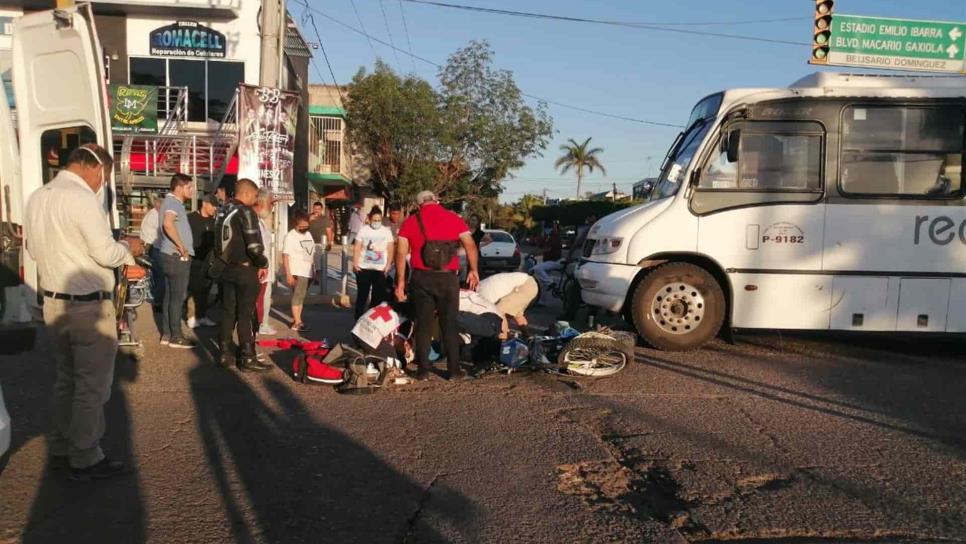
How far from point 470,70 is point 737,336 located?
25881 mm

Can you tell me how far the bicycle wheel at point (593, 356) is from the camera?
682 centimetres

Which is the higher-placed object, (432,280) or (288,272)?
(432,280)

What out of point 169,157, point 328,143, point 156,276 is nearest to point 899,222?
point 156,276

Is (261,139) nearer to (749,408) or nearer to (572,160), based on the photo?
(749,408)

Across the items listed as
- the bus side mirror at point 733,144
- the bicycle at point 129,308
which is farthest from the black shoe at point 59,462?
the bus side mirror at point 733,144

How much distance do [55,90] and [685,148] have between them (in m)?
6.43

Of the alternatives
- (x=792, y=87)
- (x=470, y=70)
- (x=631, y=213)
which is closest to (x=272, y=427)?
(x=631, y=213)

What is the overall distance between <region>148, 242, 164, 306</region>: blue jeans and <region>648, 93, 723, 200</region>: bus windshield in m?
5.53

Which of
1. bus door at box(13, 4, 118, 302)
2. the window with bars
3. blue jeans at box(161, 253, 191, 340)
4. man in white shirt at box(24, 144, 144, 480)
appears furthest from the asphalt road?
the window with bars

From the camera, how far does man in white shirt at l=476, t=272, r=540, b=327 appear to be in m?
7.73

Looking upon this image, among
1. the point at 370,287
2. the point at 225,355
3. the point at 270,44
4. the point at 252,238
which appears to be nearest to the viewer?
the point at 252,238

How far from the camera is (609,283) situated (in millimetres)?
8180

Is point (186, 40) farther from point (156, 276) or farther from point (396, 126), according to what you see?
point (156, 276)

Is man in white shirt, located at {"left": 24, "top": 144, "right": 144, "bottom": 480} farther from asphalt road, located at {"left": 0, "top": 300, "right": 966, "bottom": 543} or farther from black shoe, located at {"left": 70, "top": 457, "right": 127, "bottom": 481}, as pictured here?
asphalt road, located at {"left": 0, "top": 300, "right": 966, "bottom": 543}
